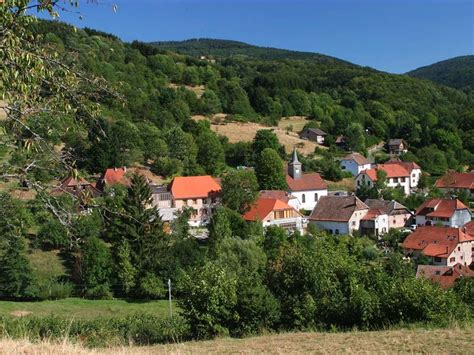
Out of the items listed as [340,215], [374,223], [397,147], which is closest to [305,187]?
[340,215]

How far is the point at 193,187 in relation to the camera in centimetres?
4644

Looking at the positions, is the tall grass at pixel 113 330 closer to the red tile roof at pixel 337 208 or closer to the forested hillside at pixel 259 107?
the red tile roof at pixel 337 208

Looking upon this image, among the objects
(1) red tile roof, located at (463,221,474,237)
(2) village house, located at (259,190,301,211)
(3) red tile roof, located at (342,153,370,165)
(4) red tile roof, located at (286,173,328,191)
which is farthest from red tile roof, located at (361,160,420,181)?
(1) red tile roof, located at (463,221,474,237)

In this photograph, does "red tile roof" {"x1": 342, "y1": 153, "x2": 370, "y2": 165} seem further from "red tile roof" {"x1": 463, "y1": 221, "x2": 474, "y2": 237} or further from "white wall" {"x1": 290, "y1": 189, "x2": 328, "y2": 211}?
"red tile roof" {"x1": 463, "y1": 221, "x2": 474, "y2": 237}

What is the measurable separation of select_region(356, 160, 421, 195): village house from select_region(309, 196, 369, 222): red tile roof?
42.8 ft

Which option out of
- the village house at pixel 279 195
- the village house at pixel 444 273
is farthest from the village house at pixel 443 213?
the village house at pixel 444 273

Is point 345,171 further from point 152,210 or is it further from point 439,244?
point 152,210

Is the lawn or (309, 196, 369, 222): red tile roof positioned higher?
(309, 196, 369, 222): red tile roof

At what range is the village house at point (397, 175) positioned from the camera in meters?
61.5

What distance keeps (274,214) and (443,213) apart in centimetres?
1669

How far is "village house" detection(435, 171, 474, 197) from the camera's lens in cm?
6263

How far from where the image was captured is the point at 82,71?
6.10m

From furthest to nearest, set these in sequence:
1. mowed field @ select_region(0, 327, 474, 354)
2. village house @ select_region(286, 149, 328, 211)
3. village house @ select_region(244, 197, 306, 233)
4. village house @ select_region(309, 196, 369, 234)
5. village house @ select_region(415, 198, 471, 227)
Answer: village house @ select_region(286, 149, 328, 211), village house @ select_region(415, 198, 471, 227), village house @ select_region(309, 196, 369, 234), village house @ select_region(244, 197, 306, 233), mowed field @ select_region(0, 327, 474, 354)

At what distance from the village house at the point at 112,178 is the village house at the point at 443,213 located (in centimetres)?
2674
